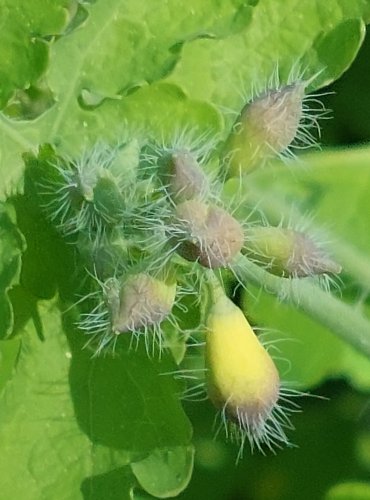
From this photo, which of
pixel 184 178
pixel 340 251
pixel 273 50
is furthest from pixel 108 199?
pixel 340 251

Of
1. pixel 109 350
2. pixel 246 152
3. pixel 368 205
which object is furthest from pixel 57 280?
pixel 368 205

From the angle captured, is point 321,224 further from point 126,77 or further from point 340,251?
point 126,77

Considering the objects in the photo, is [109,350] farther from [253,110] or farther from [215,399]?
[253,110]

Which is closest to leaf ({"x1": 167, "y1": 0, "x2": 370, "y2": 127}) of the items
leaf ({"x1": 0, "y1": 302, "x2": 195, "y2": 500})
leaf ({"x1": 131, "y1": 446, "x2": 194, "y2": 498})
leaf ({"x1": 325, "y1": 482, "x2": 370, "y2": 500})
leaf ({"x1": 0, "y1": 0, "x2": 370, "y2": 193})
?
leaf ({"x1": 0, "y1": 0, "x2": 370, "y2": 193})

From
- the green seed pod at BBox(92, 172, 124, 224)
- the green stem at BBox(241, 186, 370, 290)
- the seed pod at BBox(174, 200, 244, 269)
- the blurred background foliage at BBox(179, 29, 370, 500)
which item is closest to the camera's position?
the seed pod at BBox(174, 200, 244, 269)

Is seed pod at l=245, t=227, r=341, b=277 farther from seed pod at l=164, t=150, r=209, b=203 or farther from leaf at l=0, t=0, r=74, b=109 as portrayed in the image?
leaf at l=0, t=0, r=74, b=109

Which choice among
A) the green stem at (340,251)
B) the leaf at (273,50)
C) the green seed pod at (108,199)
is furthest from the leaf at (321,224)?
the green seed pod at (108,199)

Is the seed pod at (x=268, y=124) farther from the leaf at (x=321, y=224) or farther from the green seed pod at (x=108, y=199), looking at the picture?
the leaf at (x=321, y=224)
